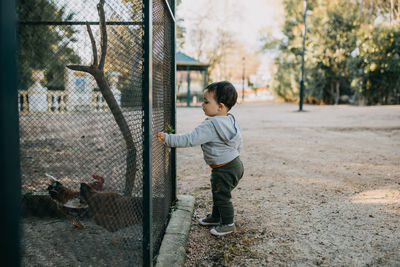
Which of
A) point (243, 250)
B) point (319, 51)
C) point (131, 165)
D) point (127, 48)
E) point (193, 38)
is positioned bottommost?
point (243, 250)

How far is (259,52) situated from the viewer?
31078mm

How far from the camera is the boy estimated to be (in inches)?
95.1

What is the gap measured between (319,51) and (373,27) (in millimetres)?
3587

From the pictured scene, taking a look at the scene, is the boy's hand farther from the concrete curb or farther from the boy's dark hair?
the concrete curb

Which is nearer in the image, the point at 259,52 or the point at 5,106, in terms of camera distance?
the point at 5,106

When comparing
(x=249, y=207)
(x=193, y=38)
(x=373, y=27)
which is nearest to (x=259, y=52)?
(x=193, y=38)

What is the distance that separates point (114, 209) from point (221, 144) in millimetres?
951

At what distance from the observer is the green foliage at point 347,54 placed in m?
19.6

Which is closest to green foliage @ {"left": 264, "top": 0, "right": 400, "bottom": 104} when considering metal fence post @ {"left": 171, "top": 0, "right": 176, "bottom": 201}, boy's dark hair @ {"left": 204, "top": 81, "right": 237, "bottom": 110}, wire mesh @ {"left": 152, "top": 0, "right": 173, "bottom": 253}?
Result: metal fence post @ {"left": 171, "top": 0, "right": 176, "bottom": 201}

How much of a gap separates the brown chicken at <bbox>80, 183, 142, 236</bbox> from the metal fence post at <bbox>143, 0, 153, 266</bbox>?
0.26m

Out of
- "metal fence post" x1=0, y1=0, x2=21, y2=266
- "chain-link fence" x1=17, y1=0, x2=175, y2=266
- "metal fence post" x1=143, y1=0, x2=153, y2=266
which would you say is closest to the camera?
"metal fence post" x1=0, y1=0, x2=21, y2=266

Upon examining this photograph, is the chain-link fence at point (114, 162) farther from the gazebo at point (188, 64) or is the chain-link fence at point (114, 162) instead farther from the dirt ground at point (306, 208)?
the gazebo at point (188, 64)

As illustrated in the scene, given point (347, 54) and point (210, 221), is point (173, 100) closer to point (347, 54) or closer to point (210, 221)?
point (210, 221)

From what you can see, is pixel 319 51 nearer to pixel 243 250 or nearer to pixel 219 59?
pixel 219 59
